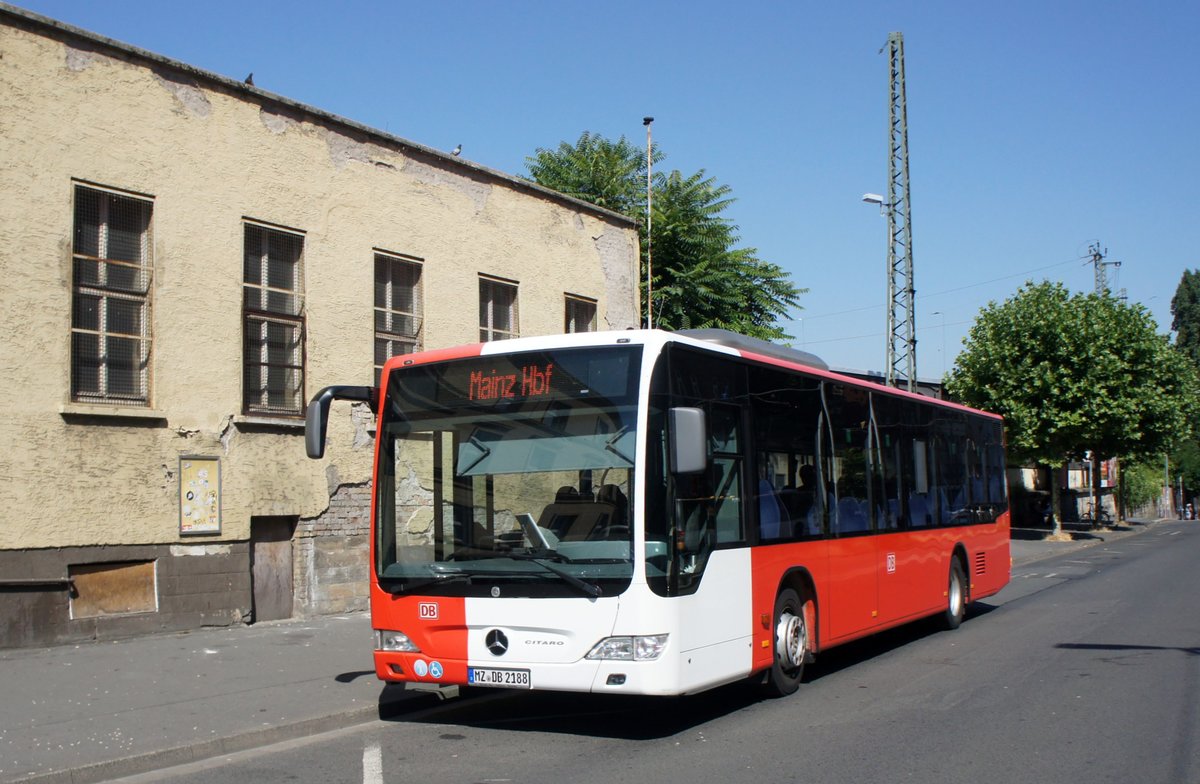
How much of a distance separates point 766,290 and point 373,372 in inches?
568

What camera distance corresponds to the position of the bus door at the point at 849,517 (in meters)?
10.4

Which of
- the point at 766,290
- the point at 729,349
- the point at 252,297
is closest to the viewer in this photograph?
the point at 729,349

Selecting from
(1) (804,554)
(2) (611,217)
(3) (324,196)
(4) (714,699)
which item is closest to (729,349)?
(1) (804,554)

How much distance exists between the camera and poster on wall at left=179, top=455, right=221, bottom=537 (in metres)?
13.3

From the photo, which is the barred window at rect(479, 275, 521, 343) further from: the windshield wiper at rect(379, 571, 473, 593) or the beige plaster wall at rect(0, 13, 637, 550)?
the windshield wiper at rect(379, 571, 473, 593)

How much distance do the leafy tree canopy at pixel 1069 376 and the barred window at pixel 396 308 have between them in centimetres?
2723

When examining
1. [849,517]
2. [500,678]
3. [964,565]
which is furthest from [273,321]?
[964,565]

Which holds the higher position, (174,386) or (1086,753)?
(174,386)

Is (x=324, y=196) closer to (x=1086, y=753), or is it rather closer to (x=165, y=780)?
(x=165, y=780)

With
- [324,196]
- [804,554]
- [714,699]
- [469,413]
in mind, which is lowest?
[714,699]

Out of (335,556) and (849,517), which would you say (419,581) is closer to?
(849,517)

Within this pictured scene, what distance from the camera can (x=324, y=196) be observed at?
15.5m

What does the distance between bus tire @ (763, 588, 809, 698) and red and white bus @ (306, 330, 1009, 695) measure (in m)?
0.02

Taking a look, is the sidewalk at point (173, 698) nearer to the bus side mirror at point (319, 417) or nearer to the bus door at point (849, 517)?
the bus side mirror at point (319, 417)
